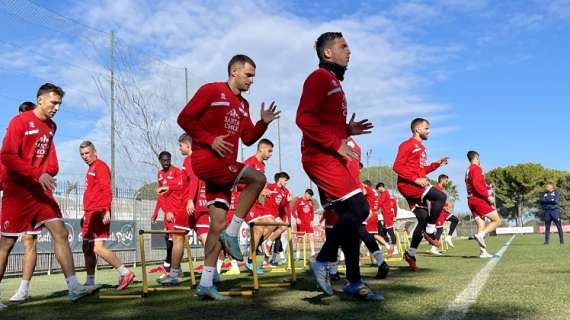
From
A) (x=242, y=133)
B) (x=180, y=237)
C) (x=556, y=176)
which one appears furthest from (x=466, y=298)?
(x=556, y=176)

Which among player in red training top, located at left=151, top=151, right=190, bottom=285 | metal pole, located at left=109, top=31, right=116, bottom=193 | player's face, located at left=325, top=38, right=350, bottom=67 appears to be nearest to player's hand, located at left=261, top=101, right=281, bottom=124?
player's face, located at left=325, top=38, right=350, bottom=67

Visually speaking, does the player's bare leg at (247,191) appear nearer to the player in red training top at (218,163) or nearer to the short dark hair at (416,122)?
the player in red training top at (218,163)

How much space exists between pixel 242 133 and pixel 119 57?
41.3 feet

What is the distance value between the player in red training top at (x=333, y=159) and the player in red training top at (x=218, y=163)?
0.66m

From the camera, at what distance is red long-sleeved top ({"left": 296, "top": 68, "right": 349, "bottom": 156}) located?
4.38 m

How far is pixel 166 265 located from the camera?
10.2 m

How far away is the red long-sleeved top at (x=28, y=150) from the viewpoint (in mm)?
5293

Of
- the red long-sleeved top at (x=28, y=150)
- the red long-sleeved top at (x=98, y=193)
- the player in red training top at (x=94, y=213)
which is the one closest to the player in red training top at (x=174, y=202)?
the player in red training top at (x=94, y=213)

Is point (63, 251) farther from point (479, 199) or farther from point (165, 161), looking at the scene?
point (479, 199)

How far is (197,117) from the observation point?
499 cm

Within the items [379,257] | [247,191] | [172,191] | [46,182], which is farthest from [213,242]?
[172,191]

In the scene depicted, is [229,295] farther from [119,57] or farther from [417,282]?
[119,57]

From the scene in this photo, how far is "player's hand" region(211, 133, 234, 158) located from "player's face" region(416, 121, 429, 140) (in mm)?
4461

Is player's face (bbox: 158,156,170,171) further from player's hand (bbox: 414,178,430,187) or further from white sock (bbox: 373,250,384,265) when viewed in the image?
player's hand (bbox: 414,178,430,187)
